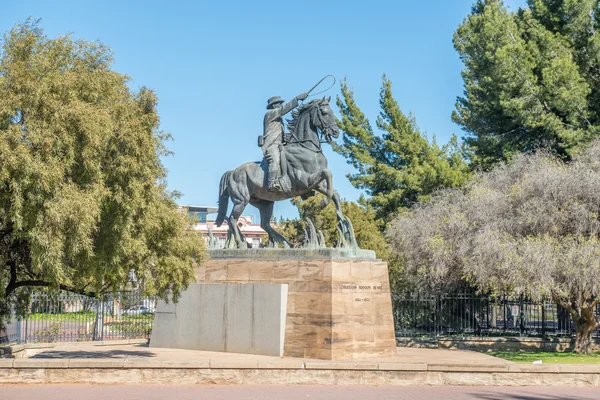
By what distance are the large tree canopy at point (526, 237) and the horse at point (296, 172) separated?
579cm

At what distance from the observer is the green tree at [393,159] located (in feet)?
99.7

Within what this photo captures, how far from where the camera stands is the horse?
18.4 m

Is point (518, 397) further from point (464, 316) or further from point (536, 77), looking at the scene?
point (536, 77)

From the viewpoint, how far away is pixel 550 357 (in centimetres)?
2072

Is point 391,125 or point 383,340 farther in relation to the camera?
point 391,125

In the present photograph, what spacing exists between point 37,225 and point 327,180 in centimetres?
753

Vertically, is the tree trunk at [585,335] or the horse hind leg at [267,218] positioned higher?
the horse hind leg at [267,218]

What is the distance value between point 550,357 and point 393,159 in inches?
615

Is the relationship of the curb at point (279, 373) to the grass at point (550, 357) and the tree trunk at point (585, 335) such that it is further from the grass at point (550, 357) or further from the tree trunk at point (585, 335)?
the tree trunk at point (585, 335)

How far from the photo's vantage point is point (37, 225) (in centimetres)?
1300

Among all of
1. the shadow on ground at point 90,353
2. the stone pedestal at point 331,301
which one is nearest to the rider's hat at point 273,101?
the stone pedestal at point 331,301

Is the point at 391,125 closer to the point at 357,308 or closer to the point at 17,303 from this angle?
the point at 357,308

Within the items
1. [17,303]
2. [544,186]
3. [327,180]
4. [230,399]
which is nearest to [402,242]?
[544,186]

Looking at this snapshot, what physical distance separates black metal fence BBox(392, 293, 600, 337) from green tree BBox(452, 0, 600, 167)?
5.70 m
